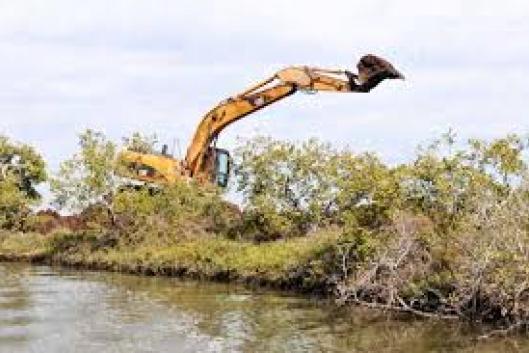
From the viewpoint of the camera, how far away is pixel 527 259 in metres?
25.6

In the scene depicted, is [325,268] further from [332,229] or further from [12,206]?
[12,206]

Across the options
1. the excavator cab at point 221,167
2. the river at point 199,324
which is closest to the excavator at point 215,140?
the excavator cab at point 221,167

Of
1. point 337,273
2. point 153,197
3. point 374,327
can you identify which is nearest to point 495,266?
point 374,327

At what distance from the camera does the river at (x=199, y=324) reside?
2477 cm

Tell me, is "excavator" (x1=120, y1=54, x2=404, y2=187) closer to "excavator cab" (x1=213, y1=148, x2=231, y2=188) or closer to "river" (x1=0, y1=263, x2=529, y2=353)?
"excavator cab" (x1=213, y1=148, x2=231, y2=188)

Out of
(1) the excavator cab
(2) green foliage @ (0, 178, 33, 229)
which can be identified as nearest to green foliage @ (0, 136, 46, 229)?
(2) green foliage @ (0, 178, 33, 229)

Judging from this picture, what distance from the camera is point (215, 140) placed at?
47156 millimetres

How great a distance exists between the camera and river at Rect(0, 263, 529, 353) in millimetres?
24766

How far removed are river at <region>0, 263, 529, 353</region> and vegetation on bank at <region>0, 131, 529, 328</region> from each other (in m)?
1.18

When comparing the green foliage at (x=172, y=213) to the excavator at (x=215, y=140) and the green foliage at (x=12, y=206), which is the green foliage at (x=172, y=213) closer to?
the excavator at (x=215, y=140)

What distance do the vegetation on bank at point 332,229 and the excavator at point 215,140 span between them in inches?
41.4

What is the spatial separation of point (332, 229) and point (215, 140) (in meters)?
11.7

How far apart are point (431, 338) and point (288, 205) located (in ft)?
63.0

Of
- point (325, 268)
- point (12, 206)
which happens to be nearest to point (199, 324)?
point (325, 268)
